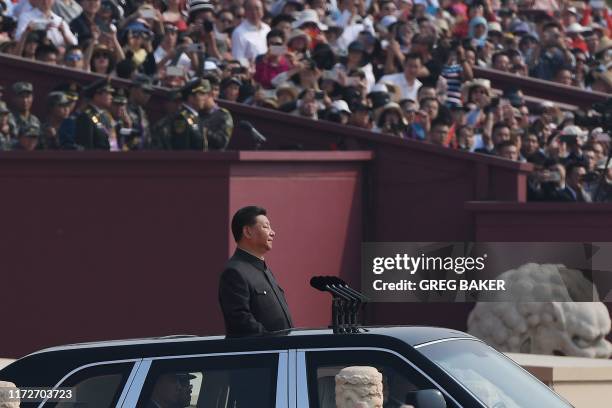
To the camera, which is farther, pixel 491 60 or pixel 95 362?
pixel 491 60

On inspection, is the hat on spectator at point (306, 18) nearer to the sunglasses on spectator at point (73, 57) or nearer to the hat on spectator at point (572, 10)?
the sunglasses on spectator at point (73, 57)

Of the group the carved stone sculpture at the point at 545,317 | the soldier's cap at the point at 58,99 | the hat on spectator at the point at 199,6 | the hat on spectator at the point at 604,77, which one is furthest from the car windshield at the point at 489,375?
the hat on spectator at the point at 604,77

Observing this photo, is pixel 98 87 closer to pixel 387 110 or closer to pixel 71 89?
pixel 71 89

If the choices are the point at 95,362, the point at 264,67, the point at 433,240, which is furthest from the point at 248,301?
the point at 264,67

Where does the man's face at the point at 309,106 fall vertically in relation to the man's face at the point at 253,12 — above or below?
below

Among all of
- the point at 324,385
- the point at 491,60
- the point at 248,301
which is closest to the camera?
the point at 324,385

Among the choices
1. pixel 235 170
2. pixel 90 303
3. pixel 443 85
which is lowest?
pixel 90 303

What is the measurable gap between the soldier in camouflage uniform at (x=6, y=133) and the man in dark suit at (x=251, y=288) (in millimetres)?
7965

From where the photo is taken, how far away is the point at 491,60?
22.5 metres

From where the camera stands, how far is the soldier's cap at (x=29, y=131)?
1656 cm

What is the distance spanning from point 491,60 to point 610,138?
413cm

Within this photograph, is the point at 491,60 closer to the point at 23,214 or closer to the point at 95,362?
the point at 23,214

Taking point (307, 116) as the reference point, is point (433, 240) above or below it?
below

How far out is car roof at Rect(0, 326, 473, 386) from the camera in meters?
7.09
